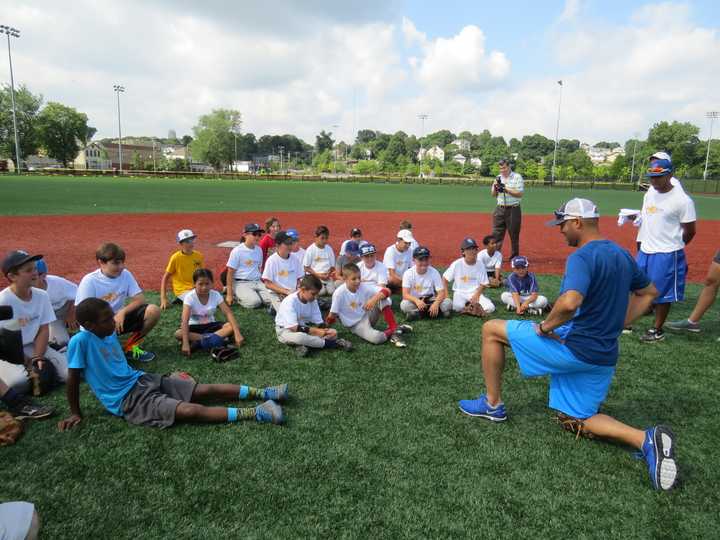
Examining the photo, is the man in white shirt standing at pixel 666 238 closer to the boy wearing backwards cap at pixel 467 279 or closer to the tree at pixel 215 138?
the boy wearing backwards cap at pixel 467 279

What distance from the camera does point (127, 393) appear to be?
13.1ft

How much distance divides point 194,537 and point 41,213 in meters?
20.9

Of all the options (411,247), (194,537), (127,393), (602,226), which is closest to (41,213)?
(411,247)

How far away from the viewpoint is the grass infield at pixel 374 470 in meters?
2.93

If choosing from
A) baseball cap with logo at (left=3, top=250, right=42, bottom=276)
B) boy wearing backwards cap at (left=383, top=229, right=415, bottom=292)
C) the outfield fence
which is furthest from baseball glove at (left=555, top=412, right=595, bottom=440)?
the outfield fence

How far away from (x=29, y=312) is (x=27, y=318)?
69mm

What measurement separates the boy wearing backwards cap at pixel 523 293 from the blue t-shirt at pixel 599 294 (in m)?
3.83

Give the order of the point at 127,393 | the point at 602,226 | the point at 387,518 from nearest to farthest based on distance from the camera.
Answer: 1. the point at 387,518
2. the point at 127,393
3. the point at 602,226

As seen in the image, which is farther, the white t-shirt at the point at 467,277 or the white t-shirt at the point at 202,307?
the white t-shirt at the point at 467,277

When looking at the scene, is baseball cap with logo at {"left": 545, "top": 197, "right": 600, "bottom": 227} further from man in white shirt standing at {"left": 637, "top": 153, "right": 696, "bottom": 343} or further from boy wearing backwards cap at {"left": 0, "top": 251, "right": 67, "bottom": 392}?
boy wearing backwards cap at {"left": 0, "top": 251, "right": 67, "bottom": 392}

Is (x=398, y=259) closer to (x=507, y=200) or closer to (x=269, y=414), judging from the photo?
(x=507, y=200)

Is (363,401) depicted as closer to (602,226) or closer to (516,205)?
(516,205)

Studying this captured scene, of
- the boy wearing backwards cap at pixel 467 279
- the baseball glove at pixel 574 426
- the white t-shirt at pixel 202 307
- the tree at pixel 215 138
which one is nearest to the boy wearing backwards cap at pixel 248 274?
the white t-shirt at pixel 202 307

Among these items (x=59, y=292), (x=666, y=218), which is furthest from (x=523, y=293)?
(x=59, y=292)
